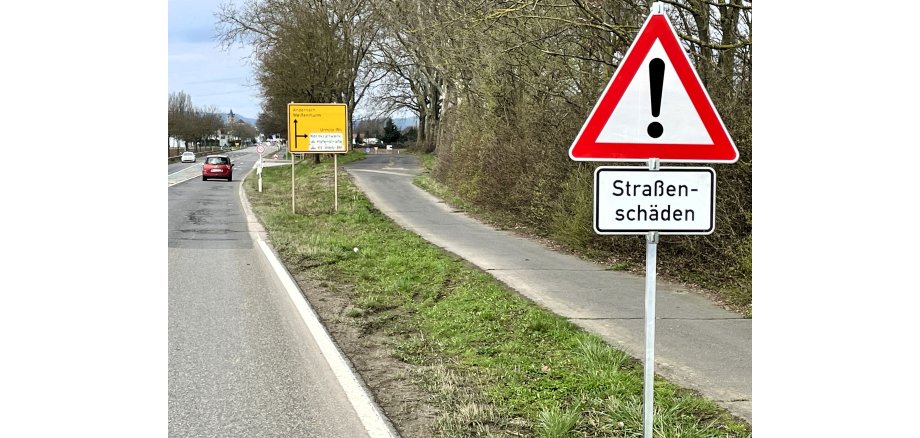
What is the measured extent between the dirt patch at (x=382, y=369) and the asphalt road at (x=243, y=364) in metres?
0.25

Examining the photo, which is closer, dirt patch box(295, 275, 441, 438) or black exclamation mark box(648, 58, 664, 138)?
black exclamation mark box(648, 58, 664, 138)

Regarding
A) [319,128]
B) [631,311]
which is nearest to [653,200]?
[631,311]

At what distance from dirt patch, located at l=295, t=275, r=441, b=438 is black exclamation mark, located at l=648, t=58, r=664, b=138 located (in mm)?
2137

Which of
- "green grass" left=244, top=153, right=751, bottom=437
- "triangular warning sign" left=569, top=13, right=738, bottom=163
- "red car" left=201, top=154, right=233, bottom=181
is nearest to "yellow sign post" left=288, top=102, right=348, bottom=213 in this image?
"green grass" left=244, top=153, right=751, bottom=437

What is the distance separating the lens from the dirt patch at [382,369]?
5.23 m

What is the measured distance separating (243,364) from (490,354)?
1.92m

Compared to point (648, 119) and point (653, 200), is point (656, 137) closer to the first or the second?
point (648, 119)

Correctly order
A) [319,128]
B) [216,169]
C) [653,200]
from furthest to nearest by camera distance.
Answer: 1. [216,169]
2. [319,128]
3. [653,200]

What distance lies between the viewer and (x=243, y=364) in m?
6.57

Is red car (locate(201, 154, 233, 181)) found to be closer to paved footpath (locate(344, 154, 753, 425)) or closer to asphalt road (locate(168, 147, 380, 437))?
paved footpath (locate(344, 154, 753, 425))

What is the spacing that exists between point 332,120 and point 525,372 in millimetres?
17149

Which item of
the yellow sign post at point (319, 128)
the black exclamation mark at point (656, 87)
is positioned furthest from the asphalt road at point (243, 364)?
the yellow sign post at point (319, 128)

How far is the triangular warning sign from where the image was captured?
13.3 feet
